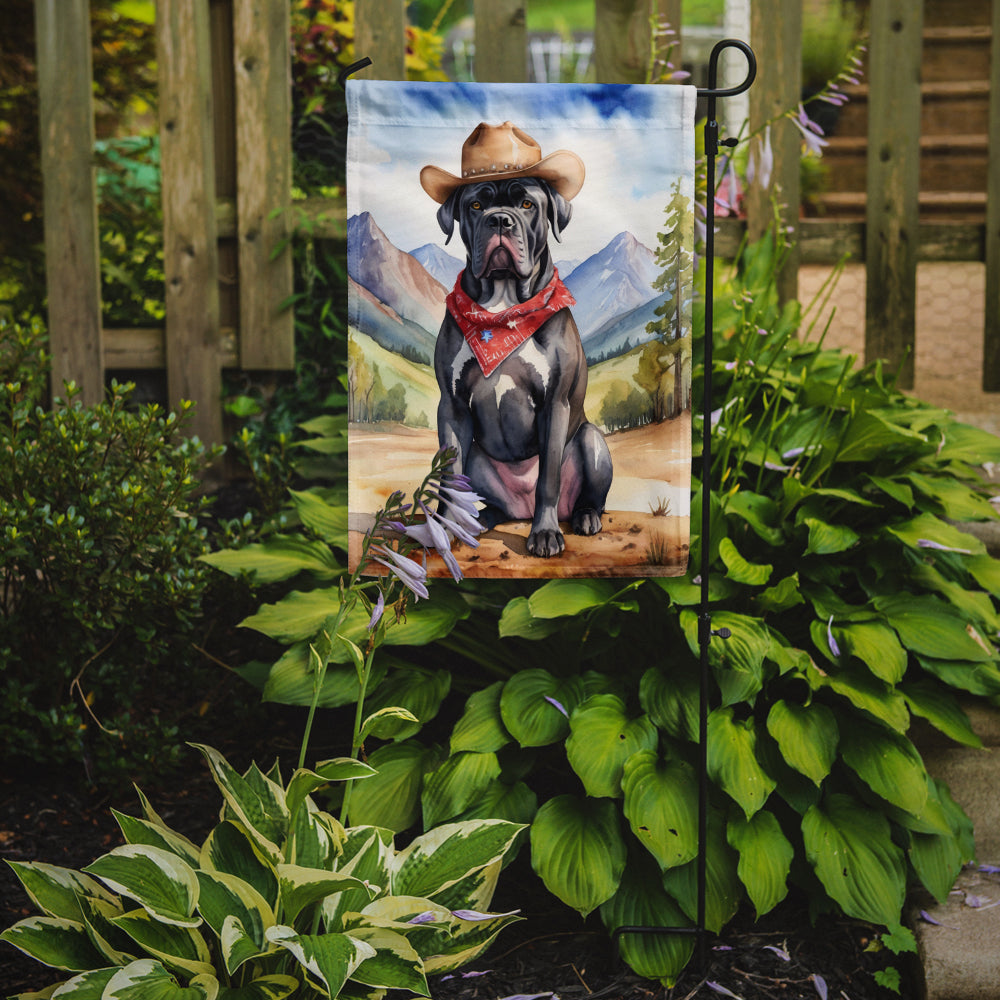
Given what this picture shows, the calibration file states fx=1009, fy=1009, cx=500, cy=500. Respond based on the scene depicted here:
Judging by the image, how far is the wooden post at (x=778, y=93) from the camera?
3250mm

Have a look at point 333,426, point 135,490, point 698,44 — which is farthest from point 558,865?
point 698,44

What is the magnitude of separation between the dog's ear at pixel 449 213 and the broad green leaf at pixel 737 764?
105 cm

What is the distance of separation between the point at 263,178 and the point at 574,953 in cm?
253

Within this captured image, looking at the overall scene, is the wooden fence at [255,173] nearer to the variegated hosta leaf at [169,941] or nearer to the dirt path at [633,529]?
the dirt path at [633,529]

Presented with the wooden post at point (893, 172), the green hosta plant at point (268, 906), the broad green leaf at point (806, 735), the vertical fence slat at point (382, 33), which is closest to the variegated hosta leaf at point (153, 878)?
the green hosta plant at point (268, 906)

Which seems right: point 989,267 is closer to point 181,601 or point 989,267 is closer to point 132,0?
point 181,601

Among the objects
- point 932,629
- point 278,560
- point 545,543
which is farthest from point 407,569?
point 932,629

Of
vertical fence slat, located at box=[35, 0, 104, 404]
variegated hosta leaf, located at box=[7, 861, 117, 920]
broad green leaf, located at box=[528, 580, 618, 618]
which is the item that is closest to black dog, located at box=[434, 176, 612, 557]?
broad green leaf, located at box=[528, 580, 618, 618]

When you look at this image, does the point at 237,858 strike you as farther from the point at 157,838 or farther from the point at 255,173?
the point at 255,173

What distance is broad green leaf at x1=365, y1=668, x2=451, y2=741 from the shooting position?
2059 mm

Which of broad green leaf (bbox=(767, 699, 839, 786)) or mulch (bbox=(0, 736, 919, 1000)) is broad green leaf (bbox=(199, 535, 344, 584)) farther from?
broad green leaf (bbox=(767, 699, 839, 786))

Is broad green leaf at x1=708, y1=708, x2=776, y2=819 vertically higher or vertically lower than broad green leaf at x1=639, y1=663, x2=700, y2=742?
lower

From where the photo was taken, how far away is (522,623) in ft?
6.63

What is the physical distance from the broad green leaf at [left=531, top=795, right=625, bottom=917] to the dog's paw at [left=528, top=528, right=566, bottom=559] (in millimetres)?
501
